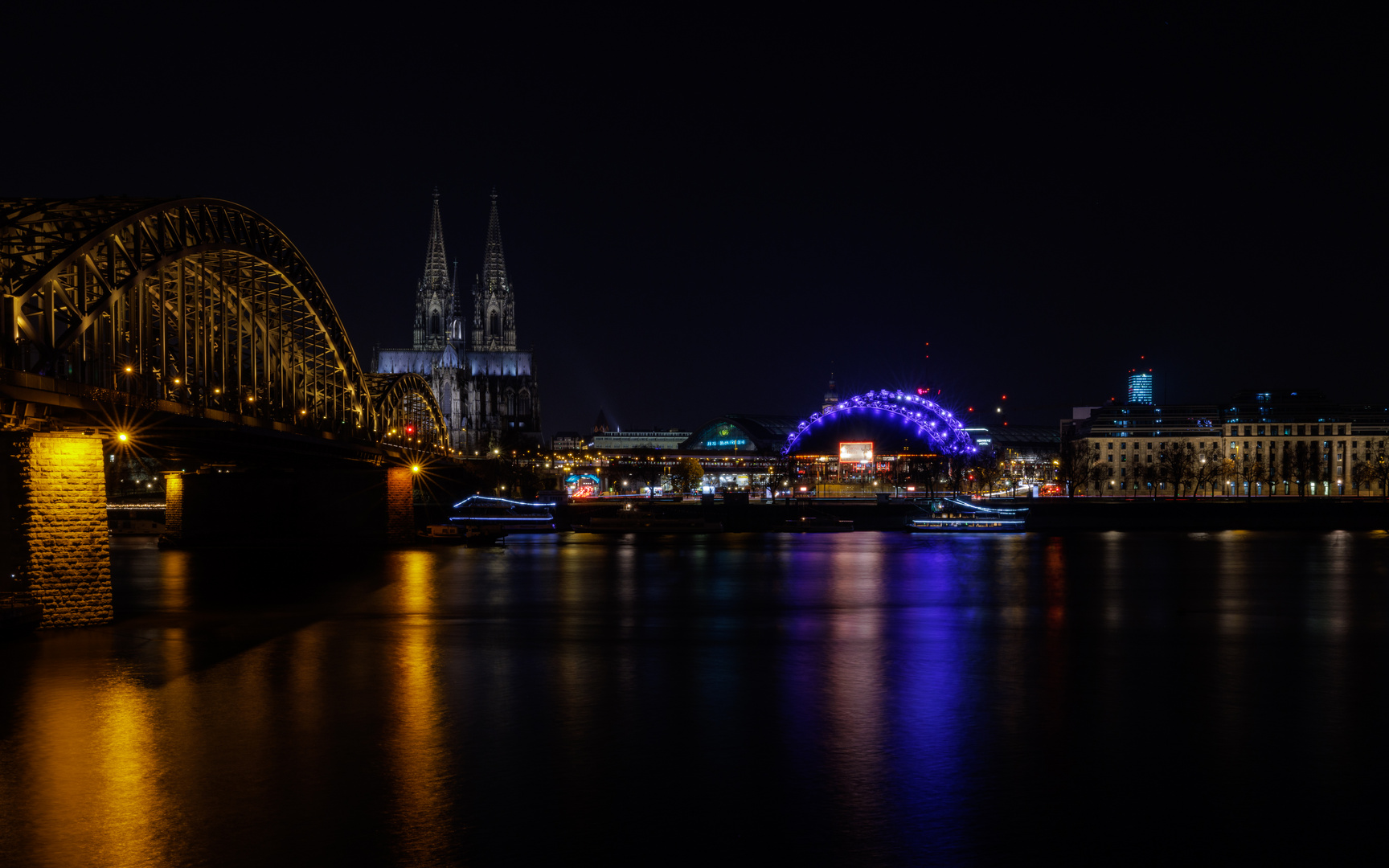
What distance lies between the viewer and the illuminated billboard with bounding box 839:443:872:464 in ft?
454

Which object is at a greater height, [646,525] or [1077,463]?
[1077,463]

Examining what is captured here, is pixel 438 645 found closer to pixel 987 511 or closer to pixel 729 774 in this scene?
pixel 729 774

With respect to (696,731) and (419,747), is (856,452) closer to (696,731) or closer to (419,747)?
(696,731)

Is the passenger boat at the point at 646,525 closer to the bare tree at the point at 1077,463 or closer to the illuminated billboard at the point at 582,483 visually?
the bare tree at the point at 1077,463

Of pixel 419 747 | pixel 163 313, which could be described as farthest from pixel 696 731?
pixel 163 313

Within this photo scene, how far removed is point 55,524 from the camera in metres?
27.8

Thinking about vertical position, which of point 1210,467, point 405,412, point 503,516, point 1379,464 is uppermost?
point 405,412

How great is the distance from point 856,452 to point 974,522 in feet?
167

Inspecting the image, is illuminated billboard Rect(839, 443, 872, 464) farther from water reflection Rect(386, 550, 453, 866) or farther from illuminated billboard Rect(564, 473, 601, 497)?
water reflection Rect(386, 550, 453, 866)

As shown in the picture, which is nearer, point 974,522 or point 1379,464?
point 974,522

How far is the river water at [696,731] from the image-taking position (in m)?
14.4

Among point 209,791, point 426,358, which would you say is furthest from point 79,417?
point 426,358

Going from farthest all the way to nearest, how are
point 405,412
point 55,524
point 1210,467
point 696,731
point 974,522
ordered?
point 1210,467
point 405,412
point 974,522
point 55,524
point 696,731

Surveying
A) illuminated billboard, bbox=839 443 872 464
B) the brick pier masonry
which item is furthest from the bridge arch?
illuminated billboard, bbox=839 443 872 464
